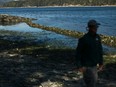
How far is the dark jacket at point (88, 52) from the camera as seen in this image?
1178 cm

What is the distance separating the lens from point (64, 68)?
2300 centimetres

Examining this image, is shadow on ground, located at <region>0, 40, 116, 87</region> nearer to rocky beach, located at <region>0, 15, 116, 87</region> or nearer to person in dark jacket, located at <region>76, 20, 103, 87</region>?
rocky beach, located at <region>0, 15, 116, 87</region>

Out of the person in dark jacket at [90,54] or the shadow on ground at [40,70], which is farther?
the shadow on ground at [40,70]

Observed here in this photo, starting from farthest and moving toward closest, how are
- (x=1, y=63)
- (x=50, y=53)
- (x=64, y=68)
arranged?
1. (x=50, y=53)
2. (x=1, y=63)
3. (x=64, y=68)

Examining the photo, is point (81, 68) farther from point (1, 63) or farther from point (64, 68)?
point (1, 63)

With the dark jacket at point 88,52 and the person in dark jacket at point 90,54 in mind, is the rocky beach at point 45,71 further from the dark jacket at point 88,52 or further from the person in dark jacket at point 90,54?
the dark jacket at point 88,52

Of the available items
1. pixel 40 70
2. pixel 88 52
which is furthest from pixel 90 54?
pixel 40 70

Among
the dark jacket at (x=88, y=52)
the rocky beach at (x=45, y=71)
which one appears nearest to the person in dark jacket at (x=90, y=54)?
the dark jacket at (x=88, y=52)

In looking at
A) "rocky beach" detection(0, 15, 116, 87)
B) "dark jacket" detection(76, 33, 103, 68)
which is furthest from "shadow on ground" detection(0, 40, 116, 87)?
"dark jacket" detection(76, 33, 103, 68)

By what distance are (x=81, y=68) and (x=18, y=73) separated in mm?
9917

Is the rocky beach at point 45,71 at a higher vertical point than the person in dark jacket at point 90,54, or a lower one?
lower

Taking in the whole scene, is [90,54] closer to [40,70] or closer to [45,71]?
[45,71]

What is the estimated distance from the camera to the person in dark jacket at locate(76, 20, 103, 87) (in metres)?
11.8

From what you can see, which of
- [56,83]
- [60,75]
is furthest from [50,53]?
[56,83]
